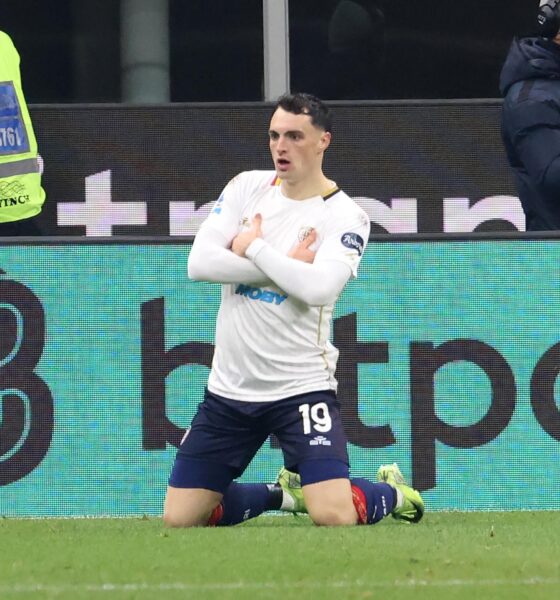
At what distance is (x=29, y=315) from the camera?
28.9ft

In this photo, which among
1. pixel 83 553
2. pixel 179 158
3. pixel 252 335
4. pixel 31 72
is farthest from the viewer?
pixel 31 72

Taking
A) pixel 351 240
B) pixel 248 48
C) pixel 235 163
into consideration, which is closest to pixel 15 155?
pixel 235 163

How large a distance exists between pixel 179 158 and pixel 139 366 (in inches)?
97.7

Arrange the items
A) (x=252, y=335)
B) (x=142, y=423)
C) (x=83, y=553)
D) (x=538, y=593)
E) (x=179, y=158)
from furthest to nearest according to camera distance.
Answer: (x=179, y=158), (x=142, y=423), (x=252, y=335), (x=83, y=553), (x=538, y=593)

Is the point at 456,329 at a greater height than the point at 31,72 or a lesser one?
lesser

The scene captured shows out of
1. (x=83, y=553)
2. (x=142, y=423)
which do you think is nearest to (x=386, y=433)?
(x=142, y=423)

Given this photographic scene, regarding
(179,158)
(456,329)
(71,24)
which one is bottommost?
(456,329)

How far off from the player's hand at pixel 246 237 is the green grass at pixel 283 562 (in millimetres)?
1077

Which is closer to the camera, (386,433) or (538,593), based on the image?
(538,593)

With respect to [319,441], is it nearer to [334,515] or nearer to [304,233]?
[334,515]

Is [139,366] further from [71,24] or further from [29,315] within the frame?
[71,24]

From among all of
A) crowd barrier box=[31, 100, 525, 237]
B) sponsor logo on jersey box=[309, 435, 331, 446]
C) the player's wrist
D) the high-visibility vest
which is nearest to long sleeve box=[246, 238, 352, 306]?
the player's wrist

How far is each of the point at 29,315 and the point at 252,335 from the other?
1631 millimetres

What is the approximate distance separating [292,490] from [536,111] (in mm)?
2001
